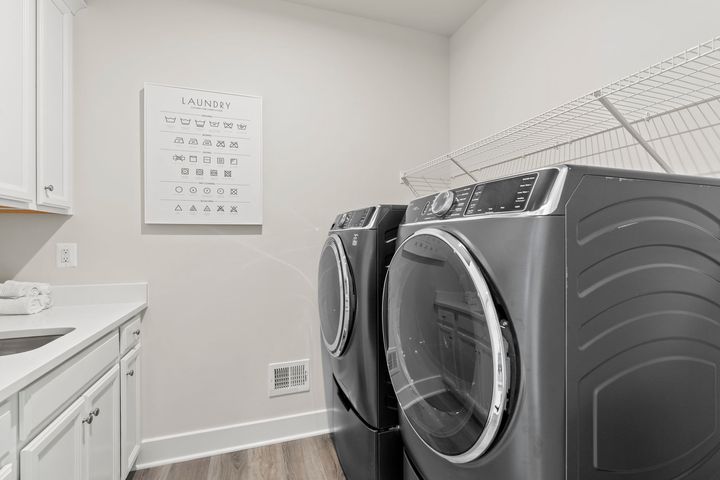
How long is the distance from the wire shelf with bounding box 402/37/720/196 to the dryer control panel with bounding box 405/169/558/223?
521 mm

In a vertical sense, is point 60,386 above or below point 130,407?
above

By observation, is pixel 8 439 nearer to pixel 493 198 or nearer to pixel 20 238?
pixel 493 198

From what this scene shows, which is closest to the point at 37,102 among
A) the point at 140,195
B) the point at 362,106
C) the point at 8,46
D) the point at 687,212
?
the point at 8,46

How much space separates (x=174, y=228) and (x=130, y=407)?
932 mm

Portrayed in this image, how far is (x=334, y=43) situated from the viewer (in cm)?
241

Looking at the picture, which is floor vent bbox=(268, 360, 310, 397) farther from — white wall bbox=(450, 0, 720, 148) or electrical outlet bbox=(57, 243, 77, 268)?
white wall bbox=(450, 0, 720, 148)

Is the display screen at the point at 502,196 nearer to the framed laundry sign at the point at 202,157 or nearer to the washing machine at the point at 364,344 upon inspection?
the washing machine at the point at 364,344

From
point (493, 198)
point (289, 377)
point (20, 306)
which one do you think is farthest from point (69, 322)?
point (493, 198)

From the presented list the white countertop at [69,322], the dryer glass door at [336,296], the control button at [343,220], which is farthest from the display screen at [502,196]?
the white countertop at [69,322]

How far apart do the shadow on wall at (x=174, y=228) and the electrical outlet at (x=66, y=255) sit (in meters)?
0.32

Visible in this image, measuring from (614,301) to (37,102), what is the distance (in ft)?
7.32

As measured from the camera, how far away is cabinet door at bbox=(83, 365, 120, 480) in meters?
1.30

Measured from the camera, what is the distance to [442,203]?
1.04 m

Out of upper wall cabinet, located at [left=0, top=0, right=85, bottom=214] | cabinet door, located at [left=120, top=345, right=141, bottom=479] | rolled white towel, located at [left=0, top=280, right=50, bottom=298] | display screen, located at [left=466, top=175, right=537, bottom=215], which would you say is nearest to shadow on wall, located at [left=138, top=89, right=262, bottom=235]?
upper wall cabinet, located at [left=0, top=0, right=85, bottom=214]
